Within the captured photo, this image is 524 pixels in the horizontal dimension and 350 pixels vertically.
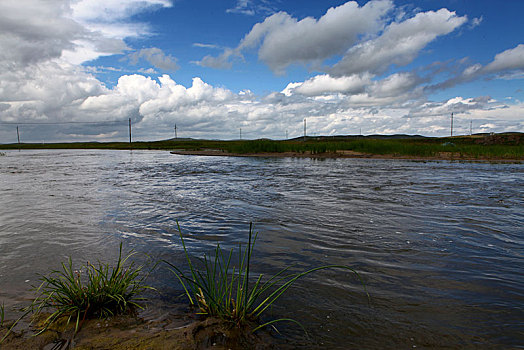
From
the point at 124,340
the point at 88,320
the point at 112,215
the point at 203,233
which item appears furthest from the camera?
the point at 112,215

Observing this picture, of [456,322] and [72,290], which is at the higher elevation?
[72,290]

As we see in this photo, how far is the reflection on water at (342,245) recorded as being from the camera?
3252 millimetres

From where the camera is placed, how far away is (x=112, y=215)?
797 cm

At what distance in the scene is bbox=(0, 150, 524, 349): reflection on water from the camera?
3252 millimetres

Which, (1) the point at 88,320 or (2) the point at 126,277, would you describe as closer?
(1) the point at 88,320

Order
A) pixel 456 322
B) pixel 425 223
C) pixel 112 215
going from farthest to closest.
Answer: pixel 112 215 → pixel 425 223 → pixel 456 322

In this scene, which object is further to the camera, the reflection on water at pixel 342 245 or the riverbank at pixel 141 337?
the reflection on water at pixel 342 245

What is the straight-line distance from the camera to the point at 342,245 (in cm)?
561

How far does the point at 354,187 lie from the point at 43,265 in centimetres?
1083

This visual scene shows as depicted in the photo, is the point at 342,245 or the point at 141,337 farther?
the point at 342,245

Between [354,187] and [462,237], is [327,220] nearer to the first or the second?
[462,237]

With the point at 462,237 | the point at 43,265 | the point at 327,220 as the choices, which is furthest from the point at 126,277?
the point at 462,237

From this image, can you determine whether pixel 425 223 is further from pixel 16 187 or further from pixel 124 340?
pixel 16 187

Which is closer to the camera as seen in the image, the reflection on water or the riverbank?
the riverbank
